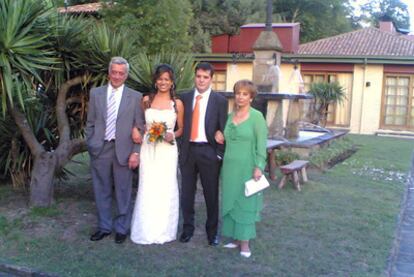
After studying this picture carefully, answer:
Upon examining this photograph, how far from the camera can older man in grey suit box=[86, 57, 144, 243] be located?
18.1 ft

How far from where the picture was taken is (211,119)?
17.5 feet

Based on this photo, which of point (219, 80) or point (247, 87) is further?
point (219, 80)

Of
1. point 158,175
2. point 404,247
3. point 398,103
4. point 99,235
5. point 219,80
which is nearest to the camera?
point 158,175

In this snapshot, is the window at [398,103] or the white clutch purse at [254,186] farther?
the window at [398,103]

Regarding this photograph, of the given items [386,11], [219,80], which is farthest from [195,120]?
[386,11]

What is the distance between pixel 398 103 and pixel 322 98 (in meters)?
4.15

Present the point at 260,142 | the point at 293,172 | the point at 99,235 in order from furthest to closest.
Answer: the point at 293,172
the point at 99,235
the point at 260,142

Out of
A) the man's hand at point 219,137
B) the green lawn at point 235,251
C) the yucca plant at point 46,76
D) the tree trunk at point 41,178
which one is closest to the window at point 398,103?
the green lawn at point 235,251

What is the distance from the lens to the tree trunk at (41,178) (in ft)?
21.9

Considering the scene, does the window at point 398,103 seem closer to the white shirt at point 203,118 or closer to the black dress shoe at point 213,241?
the black dress shoe at point 213,241

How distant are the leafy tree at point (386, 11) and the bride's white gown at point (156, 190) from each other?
2154 inches

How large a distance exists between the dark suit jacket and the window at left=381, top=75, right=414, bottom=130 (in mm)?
19977

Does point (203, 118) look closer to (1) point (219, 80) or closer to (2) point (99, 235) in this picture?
(2) point (99, 235)

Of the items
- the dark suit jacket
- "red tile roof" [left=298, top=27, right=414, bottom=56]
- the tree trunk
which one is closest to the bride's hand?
the dark suit jacket
